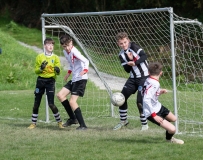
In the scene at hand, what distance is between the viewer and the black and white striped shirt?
1000cm

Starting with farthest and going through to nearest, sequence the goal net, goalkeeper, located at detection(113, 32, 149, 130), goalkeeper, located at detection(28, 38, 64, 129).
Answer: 1. the goal net
2. goalkeeper, located at detection(28, 38, 64, 129)
3. goalkeeper, located at detection(113, 32, 149, 130)

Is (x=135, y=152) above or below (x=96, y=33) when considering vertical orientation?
below

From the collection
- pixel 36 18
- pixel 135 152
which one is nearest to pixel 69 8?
pixel 36 18

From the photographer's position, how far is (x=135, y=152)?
7984 mm

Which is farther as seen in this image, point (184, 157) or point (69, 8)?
point (69, 8)

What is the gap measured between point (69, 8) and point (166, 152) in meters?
26.8

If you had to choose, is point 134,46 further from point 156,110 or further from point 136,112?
point 136,112

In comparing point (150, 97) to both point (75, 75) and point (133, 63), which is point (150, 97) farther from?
point (75, 75)

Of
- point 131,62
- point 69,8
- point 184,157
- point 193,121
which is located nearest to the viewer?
point 184,157

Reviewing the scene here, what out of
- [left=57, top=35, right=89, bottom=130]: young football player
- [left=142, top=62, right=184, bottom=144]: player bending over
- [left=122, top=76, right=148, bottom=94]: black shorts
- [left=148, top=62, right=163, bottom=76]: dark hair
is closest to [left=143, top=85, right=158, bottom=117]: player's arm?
[left=142, top=62, right=184, bottom=144]: player bending over

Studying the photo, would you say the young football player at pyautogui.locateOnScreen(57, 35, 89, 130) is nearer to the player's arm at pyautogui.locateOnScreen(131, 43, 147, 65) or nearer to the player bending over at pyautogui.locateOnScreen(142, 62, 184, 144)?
the player's arm at pyautogui.locateOnScreen(131, 43, 147, 65)

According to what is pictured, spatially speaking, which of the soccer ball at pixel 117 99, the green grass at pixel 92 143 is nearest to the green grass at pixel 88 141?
the green grass at pixel 92 143

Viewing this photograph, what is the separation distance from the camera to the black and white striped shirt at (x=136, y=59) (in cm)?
1000

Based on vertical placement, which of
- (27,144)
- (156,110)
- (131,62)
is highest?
(131,62)
